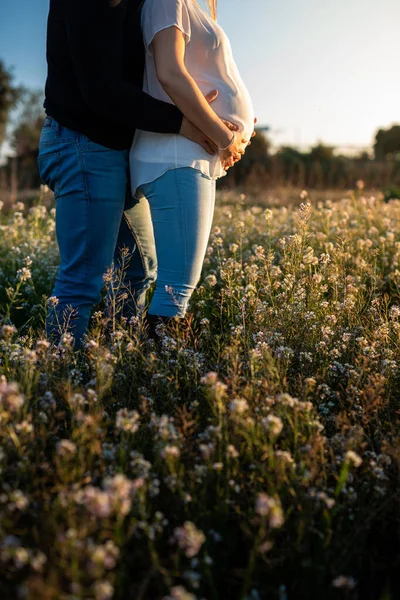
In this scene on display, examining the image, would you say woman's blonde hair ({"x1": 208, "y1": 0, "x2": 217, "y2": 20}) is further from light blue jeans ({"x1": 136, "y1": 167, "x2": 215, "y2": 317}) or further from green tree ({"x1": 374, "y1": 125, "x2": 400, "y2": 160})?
green tree ({"x1": 374, "y1": 125, "x2": 400, "y2": 160})

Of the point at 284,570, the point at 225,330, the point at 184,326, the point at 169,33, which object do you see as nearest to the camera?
the point at 284,570

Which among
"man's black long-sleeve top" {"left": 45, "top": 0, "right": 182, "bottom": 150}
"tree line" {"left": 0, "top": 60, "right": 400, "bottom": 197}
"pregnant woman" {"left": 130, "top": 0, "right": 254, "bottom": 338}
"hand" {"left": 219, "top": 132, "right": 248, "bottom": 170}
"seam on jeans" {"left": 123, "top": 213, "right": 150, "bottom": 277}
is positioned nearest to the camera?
"man's black long-sleeve top" {"left": 45, "top": 0, "right": 182, "bottom": 150}

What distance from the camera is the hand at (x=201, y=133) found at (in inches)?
→ 107

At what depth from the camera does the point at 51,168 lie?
2857 mm

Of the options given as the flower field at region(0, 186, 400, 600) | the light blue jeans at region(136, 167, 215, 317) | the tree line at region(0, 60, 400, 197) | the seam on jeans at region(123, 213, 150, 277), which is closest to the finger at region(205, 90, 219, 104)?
the light blue jeans at region(136, 167, 215, 317)

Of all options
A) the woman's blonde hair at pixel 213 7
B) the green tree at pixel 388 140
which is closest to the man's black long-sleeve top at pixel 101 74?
the woman's blonde hair at pixel 213 7

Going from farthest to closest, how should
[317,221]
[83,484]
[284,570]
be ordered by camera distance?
[317,221], [83,484], [284,570]

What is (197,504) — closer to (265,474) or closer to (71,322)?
(265,474)

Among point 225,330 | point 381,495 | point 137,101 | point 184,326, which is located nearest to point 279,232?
point 225,330

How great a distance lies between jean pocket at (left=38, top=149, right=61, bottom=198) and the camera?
9.25 ft

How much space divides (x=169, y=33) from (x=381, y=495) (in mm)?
2140

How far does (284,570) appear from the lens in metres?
1.76

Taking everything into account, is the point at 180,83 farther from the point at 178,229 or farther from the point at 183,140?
the point at 178,229

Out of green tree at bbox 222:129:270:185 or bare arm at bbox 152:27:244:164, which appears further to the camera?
green tree at bbox 222:129:270:185
